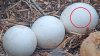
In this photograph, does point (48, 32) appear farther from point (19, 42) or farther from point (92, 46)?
point (92, 46)

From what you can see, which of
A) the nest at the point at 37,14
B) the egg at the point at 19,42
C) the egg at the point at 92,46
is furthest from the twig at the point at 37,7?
the egg at the point at 92,46

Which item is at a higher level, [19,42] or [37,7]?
[37,7]

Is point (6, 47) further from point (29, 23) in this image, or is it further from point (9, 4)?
point (9, 4)

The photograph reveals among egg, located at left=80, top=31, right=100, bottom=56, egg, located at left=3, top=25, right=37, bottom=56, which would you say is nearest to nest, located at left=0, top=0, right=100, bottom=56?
egg, located at left=3, top=25, right=37, bottom=56

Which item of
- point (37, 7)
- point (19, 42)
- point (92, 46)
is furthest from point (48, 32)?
point (37, 7)

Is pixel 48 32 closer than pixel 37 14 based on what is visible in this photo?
Yes

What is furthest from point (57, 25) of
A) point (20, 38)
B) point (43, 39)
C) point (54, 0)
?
point (54, 0)

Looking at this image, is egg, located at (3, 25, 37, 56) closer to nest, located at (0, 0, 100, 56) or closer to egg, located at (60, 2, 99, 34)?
nest, located at (0, 0, 100, 56)
